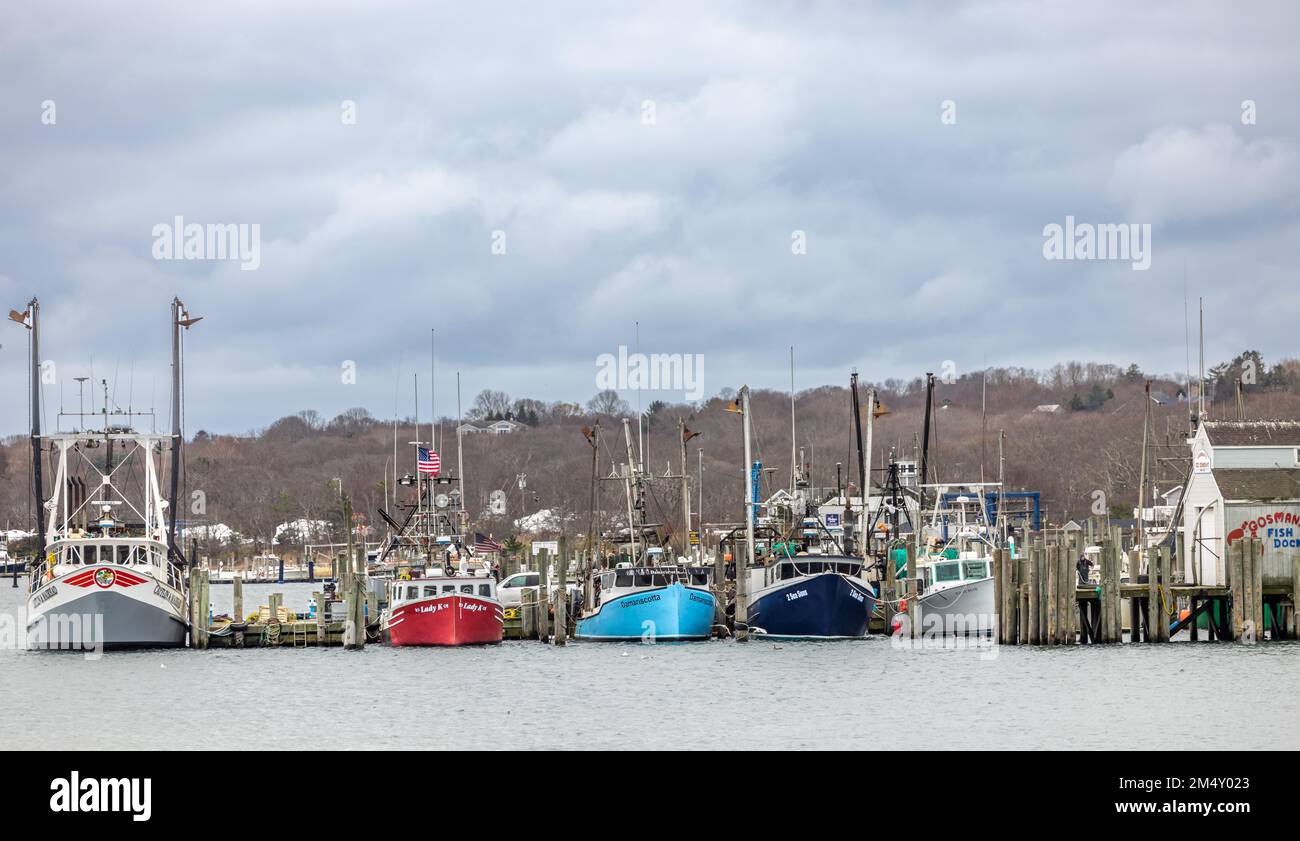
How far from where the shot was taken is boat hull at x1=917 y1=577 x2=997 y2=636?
237ft

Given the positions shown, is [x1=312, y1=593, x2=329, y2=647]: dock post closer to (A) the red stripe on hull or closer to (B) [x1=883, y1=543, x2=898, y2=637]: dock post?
(A) the red stripe on hull

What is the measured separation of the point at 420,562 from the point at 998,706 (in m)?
35.8

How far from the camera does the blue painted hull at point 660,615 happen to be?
7169 cm

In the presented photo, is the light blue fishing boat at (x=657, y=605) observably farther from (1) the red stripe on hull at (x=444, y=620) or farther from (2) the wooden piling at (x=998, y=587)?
(2) the wooden piling at (x=998, y=587)

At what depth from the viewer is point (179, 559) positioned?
2940 inches

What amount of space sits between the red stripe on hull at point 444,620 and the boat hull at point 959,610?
17672 mm

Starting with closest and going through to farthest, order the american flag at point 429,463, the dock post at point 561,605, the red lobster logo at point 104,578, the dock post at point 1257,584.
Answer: the dock post at point 1257,584 < the red lobster logo at point 104,578 < the dock post at point 561,605 < the american flag at point 429,463

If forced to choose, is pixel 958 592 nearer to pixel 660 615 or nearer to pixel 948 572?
pixel 948 572

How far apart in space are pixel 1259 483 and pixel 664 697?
2576cm

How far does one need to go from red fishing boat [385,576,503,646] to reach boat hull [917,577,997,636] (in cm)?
1738

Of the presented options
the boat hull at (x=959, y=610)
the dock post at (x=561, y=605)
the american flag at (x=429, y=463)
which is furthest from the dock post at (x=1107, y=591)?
the american flag at (x=429, y=463)
